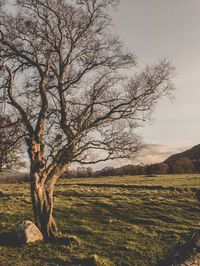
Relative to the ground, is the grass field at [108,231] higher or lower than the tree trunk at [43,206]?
lower

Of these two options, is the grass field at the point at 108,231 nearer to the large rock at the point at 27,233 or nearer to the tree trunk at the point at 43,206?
the large rock at the point at 27,233

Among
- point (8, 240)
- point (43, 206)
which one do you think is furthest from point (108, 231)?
point (8, 240)

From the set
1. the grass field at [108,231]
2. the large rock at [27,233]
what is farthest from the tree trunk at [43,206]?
the grass field at [108,231]

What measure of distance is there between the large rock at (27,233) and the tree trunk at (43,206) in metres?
0.35

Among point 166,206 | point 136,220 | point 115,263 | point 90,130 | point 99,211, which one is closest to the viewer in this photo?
point 115,263

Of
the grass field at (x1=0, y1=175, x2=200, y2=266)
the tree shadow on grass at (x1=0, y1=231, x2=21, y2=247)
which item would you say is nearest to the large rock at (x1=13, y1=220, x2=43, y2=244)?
the tree shadow on grass at (x1=0, y1=231, x2=21, y2=247)

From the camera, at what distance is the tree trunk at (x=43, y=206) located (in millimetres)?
8469

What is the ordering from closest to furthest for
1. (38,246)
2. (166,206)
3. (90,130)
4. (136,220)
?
(38,246)
(90,130)
(136,220)
(166,206)

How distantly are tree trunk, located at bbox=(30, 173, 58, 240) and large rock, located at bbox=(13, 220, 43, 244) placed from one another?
351 millimetres

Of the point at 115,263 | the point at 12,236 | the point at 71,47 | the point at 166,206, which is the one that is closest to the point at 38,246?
the point at 12,236

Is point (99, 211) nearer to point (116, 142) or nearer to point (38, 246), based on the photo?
point (38, 246)

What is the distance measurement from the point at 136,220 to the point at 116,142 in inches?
286

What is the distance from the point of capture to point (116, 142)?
928cm

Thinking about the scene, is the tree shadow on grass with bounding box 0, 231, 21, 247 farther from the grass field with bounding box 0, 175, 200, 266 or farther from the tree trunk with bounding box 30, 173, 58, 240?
the tree trunk with bounding box 30, 173, 58, 240
